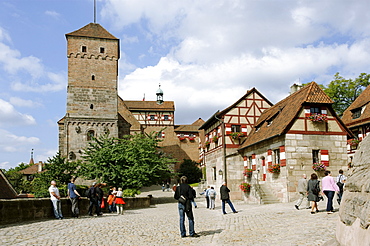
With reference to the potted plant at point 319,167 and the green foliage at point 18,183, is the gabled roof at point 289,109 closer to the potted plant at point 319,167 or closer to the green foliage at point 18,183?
the potted plant at point 319,167

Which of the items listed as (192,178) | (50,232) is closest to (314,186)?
(50,232)

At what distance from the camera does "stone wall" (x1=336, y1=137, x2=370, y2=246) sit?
157 inches

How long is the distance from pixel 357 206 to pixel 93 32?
43.8 metres

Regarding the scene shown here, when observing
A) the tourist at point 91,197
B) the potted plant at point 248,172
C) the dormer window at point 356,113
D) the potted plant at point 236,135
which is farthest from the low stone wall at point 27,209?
the dormer window at point 356,113

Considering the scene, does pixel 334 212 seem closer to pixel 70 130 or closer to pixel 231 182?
pixel 231 182

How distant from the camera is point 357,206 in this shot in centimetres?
435

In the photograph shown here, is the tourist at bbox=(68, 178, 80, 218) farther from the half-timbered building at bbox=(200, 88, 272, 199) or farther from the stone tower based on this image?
the stone tower

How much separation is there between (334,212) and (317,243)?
5.73m

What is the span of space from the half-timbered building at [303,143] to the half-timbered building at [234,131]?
18.4 ft

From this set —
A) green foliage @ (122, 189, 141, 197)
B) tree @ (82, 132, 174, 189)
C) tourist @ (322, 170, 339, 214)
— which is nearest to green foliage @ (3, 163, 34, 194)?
tree @ (82, 132, 174, 189)

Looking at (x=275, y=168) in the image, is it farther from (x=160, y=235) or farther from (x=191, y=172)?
(x=191, y=172)

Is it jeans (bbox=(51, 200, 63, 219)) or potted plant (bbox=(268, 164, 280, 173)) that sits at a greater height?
potted plant (bbox=(268, 164, 280, 173))

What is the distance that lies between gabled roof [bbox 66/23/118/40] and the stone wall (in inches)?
1671

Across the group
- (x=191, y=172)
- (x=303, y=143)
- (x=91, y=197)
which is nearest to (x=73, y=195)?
(x=91, y=197)
